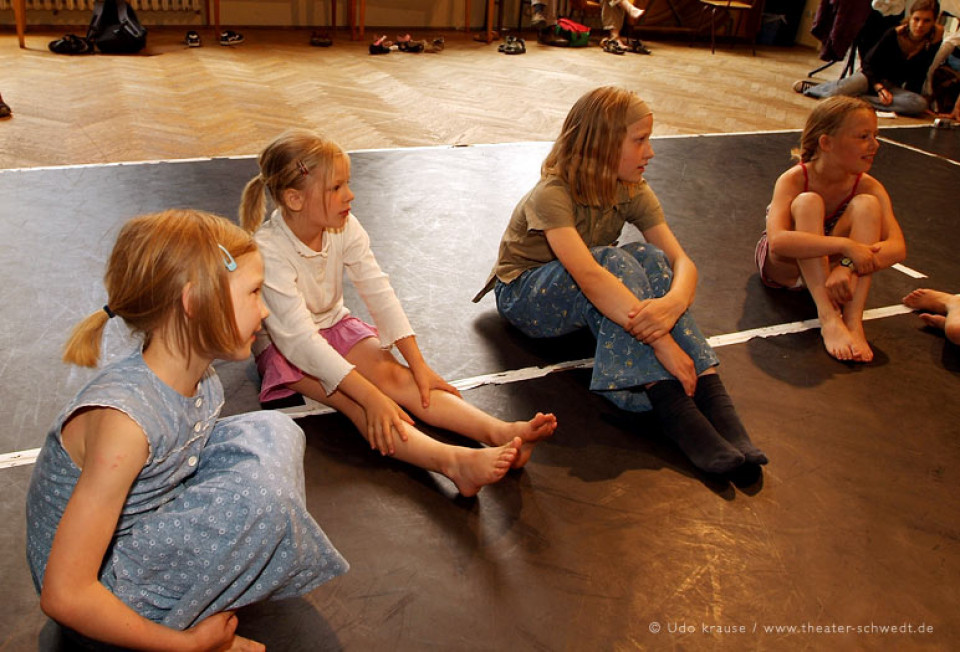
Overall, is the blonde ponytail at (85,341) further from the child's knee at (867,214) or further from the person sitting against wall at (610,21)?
the person sitting against wall at (610,21)

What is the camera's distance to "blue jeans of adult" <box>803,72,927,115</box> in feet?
17.2

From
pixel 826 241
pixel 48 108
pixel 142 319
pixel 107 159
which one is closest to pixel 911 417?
pixel 826 241

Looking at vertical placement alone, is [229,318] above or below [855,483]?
above

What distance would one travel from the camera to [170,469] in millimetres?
1122

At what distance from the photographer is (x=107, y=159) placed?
317 centimetres

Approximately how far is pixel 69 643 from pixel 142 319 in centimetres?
51

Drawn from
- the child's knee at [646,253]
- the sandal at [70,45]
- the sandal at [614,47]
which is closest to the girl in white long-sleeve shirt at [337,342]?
the child's knee at [646,253]

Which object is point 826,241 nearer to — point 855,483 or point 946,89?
point 855,483

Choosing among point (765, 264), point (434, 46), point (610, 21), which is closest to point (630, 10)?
point (610, 21)

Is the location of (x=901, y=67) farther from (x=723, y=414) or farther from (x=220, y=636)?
(x=220, y=636)

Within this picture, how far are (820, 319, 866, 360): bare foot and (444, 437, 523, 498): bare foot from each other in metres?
1.10

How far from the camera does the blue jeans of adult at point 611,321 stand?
1.79 meters

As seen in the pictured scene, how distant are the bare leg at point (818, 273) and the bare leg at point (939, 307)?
0.30 m

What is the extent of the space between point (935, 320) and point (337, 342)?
176 cm
